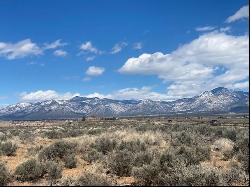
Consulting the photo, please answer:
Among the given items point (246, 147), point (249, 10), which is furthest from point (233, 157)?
point (249, 10)

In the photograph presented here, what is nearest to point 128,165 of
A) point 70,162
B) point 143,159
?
point 143,159

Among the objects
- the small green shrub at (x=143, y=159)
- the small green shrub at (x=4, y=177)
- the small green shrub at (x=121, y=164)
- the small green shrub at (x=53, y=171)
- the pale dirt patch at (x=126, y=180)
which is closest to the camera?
the small green shrub at (x=4, y=177)

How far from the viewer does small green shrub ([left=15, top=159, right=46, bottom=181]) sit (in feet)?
62.6

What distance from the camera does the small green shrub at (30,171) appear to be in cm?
1908

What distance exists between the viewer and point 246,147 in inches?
975

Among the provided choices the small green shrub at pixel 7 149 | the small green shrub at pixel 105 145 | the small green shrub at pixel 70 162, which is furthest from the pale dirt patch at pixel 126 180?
the small green shrub at pixel 7 149

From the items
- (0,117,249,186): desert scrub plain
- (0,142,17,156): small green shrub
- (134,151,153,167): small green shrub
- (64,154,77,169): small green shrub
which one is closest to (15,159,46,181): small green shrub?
(0,117,249,186): desert scrub plain

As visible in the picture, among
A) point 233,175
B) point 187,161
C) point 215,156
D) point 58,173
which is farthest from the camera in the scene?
point 215,156

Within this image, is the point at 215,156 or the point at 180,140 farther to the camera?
the point at 180,140

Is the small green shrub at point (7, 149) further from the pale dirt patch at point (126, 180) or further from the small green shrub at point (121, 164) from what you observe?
the pale dirt patch at point (126, 180)

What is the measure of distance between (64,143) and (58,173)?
8.58 meters

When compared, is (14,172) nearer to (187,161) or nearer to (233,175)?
(187,161)

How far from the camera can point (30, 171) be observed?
63.5 feet

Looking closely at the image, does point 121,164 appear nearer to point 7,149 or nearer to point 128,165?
point 128,165
